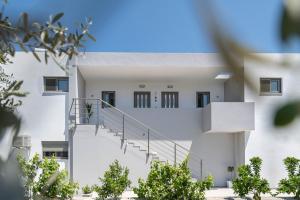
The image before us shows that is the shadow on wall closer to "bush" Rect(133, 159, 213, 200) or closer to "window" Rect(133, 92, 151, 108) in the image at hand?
"window" Rect(133, 92, 151, 108)

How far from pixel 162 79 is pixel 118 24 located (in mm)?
18838

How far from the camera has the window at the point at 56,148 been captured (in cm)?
1678

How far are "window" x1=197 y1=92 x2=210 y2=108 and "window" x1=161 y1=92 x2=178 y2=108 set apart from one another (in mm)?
879

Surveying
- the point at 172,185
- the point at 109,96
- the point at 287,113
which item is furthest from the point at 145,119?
the point at 287,113

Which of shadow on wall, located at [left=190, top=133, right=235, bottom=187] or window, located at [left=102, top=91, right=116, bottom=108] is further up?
window, located at [left=102, top=91, right=116, bottom=108]

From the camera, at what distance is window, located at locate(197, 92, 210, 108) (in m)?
19.3

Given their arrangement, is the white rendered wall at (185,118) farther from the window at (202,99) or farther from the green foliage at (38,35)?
the green foliage at (38,35)

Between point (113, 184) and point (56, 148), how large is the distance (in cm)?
414

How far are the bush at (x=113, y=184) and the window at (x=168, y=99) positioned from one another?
18.1ft

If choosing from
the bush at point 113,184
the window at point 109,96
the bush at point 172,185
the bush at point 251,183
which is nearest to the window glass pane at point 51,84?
the window at point 109,96

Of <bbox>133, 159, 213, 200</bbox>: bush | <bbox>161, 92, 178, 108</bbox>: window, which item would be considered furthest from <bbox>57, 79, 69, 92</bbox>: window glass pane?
<bbox>133, 159, 213, 200</bbox>: bush

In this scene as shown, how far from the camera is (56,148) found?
1708cm

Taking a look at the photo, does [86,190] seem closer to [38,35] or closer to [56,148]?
→ [56,148]

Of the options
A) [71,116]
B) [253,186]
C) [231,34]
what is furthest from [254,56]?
[71,116]
